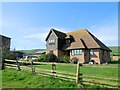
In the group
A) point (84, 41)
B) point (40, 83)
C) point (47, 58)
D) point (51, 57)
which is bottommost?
point (40, 83)

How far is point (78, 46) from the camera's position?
1702 inches

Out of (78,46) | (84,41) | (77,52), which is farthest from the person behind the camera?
(84,41)

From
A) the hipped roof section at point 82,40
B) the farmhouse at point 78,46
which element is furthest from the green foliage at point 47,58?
the hipped roof section at point 82,40

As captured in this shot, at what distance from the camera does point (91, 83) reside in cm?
1085

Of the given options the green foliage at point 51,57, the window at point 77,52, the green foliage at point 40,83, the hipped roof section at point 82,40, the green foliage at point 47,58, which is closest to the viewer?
the green foliage at point 40,83

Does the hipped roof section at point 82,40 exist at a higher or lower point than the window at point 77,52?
higher

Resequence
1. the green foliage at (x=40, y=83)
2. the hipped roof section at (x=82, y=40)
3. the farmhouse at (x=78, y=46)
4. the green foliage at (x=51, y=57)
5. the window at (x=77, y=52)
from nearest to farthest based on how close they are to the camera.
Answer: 1. the green foliage at (x=40, y=83)
2. the green foliage at (x=51, y=57)
3. the farmhouse at (x=78, y=46)
4. the hipped roof section at (x=82, y=40)
5. the window at (x=77, y=52)

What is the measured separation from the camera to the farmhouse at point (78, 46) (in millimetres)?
42531

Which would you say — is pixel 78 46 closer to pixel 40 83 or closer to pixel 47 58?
pixel 47 58

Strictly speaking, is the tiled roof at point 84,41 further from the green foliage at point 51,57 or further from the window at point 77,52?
the green foliage at point 51,57

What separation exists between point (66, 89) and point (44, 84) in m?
1.86

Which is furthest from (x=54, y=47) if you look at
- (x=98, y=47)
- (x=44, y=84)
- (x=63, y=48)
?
(x=44, y=84)

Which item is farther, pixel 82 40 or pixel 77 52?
pixel 82 40

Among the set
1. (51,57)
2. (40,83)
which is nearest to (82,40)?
(51,57)
